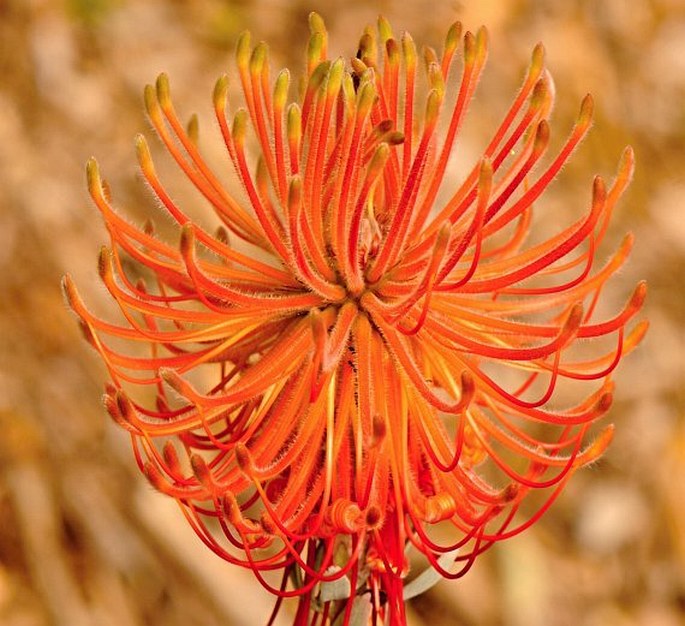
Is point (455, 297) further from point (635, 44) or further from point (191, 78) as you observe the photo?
point (635, 44)

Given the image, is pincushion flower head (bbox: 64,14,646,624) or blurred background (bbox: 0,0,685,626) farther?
blurred background (bbox: 0,0,685,626)

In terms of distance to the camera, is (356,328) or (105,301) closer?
(356,328)

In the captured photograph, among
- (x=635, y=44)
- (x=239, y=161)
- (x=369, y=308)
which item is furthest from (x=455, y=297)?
(x=635, y=44)

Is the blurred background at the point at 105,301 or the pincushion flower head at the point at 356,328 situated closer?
the pincushion flower head at the point at 356,328

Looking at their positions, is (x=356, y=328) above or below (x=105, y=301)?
below
